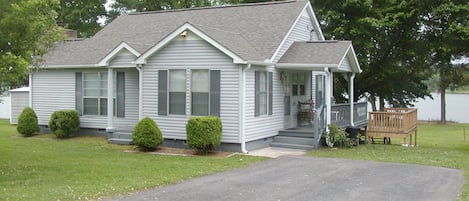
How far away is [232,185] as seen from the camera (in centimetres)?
1023

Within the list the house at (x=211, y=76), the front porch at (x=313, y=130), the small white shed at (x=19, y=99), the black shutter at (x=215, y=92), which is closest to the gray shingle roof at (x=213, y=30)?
the house at (x=211, y=76)

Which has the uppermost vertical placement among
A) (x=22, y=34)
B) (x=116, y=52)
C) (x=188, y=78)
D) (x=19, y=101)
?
(x=116, y=52)

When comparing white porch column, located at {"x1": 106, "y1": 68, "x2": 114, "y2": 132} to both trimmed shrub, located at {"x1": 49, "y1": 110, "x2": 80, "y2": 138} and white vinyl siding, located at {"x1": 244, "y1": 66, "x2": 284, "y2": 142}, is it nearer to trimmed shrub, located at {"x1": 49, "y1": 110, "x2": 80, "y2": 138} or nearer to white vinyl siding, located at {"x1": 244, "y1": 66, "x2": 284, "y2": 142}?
trimmed shrub, located at {"x1": 49, "y1": 110, "x2": 80, "y2": 138}

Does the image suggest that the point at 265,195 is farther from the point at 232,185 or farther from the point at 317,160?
the point at 317,160

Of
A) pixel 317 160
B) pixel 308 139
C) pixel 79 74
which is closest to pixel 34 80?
pixel 79 74

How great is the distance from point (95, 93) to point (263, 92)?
7070 millimetres

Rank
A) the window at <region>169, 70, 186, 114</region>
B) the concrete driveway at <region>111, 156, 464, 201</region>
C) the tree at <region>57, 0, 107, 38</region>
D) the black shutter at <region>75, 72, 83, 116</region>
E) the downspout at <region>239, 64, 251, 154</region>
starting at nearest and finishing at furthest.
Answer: the concrete driveway at <region>111, 156, 464, 201</region>
the downspout at <region>239, 64, 251, 154</region>
the window at <region>169, 70, 186, 114</region>
the black shutter at <region>75, 72, 83, 116</region>
the tree at <region>57, 0, 107, 38</region>

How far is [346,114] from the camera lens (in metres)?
20.1

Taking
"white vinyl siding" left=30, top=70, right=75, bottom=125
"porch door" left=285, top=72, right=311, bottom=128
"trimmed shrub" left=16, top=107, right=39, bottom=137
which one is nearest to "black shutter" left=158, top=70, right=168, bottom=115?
"porch door" left=285, top=72, right=311, bottom=128

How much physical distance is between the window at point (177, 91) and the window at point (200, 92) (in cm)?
34

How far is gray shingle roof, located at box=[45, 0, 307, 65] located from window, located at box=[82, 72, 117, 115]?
26.3 inches

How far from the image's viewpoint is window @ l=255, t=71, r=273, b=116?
54.2ft

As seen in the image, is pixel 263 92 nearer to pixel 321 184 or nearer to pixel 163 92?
pixel 163 92

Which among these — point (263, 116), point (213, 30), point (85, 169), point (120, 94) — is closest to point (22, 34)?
point (85, 169)
